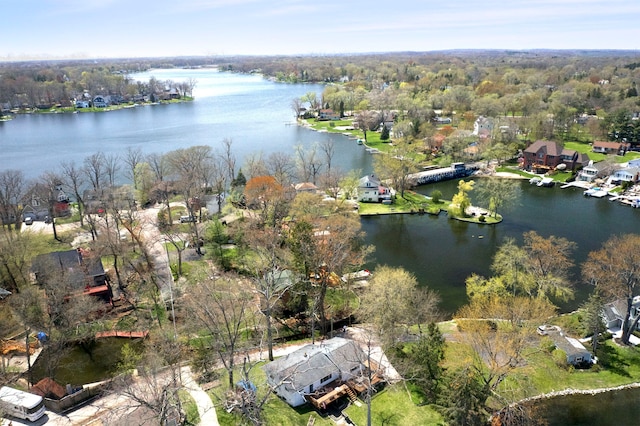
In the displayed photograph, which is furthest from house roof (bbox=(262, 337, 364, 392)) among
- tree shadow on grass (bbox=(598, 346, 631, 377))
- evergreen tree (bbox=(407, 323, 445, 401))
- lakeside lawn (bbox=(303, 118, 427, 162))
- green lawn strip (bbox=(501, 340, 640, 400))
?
lakeside lawn (bbox=(303, 118, 427, 162))

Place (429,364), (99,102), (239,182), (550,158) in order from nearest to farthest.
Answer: (429,364)
(239,182)
(550,158)
(99,102)

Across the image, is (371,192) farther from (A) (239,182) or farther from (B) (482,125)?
(B) (482,125)

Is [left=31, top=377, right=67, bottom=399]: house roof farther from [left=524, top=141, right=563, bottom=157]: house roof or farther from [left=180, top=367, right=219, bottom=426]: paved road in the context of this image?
[left=524, top=141, right=563, bottom=157]: house roof

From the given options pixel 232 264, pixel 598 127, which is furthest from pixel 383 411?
pixel 598 127

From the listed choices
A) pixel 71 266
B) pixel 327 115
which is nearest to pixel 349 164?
pixel 327 115

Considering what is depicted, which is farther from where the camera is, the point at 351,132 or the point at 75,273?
the point at 351,132

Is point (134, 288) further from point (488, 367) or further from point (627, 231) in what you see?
point (627, 231)

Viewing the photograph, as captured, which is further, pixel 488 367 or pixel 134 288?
pixel 134 288
